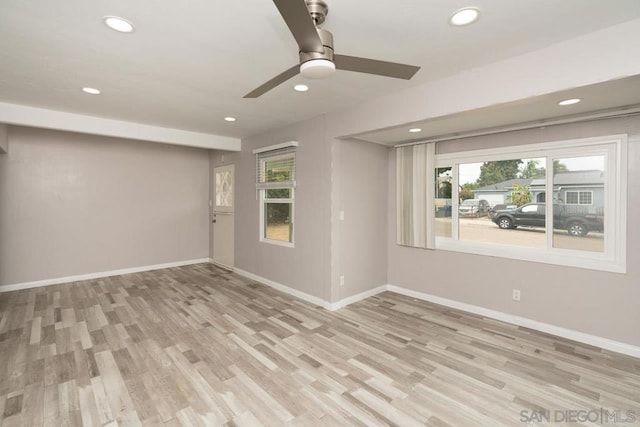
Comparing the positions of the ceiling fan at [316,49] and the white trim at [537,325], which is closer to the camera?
the ceiling fan at [316,49]

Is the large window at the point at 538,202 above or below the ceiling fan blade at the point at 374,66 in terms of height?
below

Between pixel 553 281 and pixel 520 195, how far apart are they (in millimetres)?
971

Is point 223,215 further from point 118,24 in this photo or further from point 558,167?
point 558,167

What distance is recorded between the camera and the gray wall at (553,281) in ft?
8.50

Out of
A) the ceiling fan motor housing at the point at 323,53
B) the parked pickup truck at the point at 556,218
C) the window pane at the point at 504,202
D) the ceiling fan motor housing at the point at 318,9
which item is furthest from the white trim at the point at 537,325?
the ceiling fan motor housing at the point at 318,9

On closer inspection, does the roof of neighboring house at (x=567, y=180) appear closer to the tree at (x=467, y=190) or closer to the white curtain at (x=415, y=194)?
the tree at (x=467, y=190)

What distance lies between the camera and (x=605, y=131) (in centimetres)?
269

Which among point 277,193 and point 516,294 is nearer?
point 516,294

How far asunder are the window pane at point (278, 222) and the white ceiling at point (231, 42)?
5.86ft

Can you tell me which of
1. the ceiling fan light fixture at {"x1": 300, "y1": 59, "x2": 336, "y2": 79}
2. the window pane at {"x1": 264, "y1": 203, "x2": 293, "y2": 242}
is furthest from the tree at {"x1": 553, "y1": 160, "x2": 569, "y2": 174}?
the window pane at {"x1": 264, "y1": 203, "x2": 293, "y2": 242}

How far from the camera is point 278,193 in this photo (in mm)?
4539

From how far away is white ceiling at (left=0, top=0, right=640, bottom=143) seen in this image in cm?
164

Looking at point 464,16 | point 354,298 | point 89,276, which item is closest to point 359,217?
point 354,298

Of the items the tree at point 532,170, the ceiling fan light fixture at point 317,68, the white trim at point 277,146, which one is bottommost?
the tree at point 532,170
